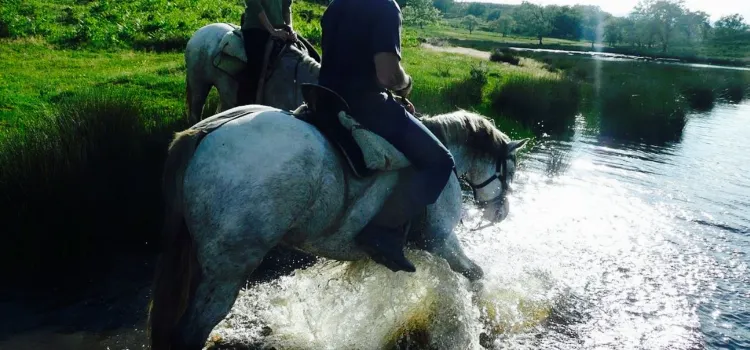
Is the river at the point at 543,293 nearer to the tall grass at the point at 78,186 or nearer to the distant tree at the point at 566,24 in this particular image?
the tall grass at the point at 78,186

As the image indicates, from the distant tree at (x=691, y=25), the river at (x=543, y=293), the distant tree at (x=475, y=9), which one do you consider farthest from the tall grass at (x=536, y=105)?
the distant tree at (x=475, y=9)

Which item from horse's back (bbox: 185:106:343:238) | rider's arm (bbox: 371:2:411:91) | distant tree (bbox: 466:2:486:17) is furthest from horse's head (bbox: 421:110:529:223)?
distant tree (bbox: 466:2:486:17)

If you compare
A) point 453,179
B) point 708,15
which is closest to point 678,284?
point 453,179

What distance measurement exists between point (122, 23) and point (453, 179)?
24.3m

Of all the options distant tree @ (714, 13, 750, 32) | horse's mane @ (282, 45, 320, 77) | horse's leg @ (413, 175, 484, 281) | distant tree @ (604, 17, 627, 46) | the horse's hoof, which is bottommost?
the horse's hoof

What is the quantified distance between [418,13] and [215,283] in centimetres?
7755

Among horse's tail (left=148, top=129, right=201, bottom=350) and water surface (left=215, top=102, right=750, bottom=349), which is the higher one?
horse's tail (left=148, top=129, right=201, bottom=350)

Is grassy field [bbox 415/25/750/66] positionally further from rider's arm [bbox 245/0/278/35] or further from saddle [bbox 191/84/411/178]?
saddle [bbox 191/84/411/178]

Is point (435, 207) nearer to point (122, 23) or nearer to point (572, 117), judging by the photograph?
point (572, 117)

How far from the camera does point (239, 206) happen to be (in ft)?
11.0

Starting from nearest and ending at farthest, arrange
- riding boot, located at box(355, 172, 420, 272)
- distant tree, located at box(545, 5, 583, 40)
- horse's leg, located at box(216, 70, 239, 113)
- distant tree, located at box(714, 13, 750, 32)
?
riding boot, located at box(355, 172, 420, 272) → horse's leg, located at box(216, 70, 239, 113) → distant tree, located at box(714, 13, 750, 32) → distant tree, located at box(545, 5, 583, 40)

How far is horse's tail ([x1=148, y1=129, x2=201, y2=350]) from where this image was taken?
3.53 m

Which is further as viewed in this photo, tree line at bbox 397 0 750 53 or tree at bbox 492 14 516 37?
tree at bbox 492 14 516 37

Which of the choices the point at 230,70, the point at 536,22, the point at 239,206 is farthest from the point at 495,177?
the point at 536,22
